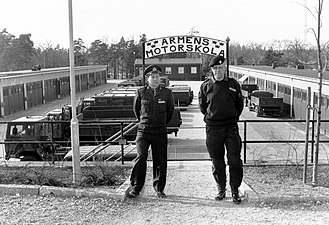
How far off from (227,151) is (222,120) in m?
0.47

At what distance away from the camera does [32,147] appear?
13664 mm

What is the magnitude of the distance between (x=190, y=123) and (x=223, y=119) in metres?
20.8

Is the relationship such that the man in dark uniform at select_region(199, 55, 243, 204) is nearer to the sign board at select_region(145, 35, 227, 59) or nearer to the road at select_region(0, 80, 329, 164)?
the sign board at select_region(145, 35, 227, 59)

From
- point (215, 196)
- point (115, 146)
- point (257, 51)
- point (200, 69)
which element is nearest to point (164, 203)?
point (215, 196)

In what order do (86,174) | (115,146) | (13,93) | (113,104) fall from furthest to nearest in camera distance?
(13,93) → (113,104) → (115,146) → (86,174)

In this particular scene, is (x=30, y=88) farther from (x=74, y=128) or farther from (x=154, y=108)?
(x=154, y=108)

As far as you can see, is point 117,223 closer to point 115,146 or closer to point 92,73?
point 115,146

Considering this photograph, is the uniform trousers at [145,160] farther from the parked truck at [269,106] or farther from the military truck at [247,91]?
the military truck at [247,91]

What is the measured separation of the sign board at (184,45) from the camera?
10.2 m

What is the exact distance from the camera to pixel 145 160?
6.48 meters

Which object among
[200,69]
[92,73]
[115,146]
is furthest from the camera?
[200,69]

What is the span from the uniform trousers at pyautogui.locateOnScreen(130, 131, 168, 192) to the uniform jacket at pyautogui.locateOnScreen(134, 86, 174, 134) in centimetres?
11

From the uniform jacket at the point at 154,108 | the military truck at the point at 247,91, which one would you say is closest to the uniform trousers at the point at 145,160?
the uniform jacket at the point at 154,108

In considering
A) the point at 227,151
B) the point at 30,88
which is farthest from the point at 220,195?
the point at 30,88
